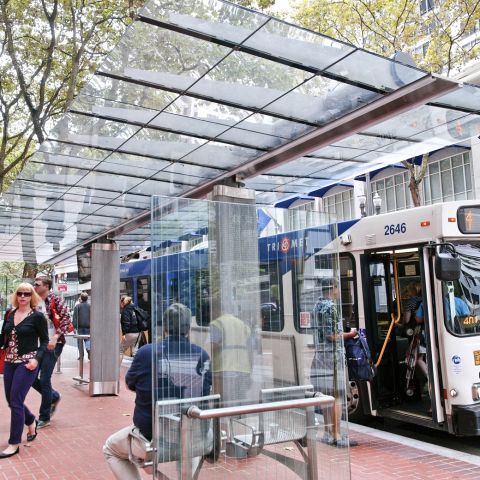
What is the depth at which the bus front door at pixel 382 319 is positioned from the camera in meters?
7.77

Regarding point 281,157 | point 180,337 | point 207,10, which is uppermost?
point 207,10

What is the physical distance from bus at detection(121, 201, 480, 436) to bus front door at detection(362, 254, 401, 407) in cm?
1

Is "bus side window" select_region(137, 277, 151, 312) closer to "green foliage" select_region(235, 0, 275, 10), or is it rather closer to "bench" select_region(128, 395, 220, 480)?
"green foliage" select_region(235, 0, 275, 10)

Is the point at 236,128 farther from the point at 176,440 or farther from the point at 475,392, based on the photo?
the point at 475,392

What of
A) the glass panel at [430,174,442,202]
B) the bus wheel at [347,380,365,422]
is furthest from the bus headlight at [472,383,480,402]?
the glass panel at [430,174,442,202]

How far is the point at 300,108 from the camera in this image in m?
5.28

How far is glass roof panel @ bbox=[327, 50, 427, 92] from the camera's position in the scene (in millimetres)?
4375

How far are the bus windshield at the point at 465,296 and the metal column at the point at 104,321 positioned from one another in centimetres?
609

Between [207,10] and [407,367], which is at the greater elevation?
[207,10]

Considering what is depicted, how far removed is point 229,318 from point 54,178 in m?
4.26

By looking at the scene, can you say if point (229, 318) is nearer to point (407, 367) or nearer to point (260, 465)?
point (260, 465)

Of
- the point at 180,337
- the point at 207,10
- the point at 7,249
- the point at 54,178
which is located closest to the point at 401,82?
the point at 207,10

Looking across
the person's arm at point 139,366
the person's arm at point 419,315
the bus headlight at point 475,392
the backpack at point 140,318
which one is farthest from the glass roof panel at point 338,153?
the backpack at point 140,318

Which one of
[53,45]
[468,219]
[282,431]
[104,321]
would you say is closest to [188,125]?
[282,431]
